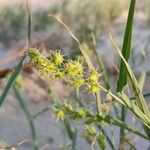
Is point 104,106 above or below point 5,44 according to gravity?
below

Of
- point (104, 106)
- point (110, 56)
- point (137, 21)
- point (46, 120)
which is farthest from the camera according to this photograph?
point (137, 21)

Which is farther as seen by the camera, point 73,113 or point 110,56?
point 110,56

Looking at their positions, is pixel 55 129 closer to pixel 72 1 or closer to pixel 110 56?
pixel 110 56

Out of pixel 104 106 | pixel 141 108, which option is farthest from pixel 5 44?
pixel 141 108

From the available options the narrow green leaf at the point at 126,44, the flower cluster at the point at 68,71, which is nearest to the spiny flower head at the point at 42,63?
the flower cluster at the point at 68,71

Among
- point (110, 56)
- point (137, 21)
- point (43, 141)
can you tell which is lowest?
point (43, 141)

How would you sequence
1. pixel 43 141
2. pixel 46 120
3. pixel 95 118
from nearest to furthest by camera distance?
pixel 95 118, pixel 43 141, pixel 46 120

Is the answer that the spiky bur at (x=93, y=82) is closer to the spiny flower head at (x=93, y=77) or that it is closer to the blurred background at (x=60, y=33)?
the spiny flower head at (x=93, y=77)
